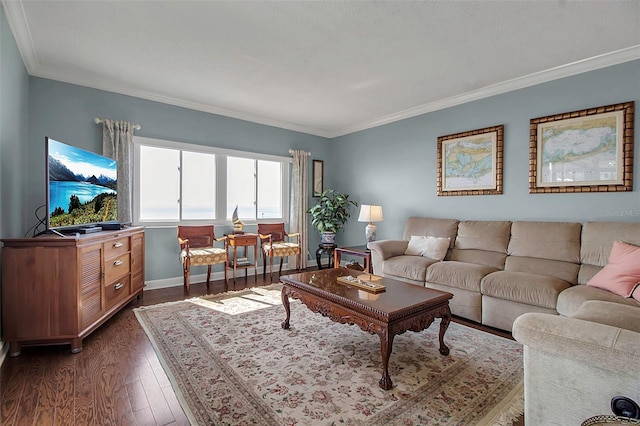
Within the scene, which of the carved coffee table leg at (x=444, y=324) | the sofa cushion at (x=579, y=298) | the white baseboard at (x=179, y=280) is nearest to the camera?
the sofa cushion at (x=579, y=298)

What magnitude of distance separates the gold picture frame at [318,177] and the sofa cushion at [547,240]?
3.38 metres

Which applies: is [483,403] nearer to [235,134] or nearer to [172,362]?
[172,362]

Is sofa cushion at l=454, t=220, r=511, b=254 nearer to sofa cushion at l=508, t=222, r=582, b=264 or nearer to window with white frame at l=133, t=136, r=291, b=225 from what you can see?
sofa cushion at l=508, t=222, r=582, b=264

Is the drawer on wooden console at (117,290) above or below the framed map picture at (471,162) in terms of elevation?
below

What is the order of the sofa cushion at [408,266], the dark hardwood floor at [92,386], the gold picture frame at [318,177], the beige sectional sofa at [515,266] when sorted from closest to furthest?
the dark hardwood floor at [92,386] < the beige sectional sofa at [515,266] < the sofa cushion at [408,266] < the gold picture frame at [318,177]

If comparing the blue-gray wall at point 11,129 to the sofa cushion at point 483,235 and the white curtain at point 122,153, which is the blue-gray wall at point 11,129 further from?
the sofa cushion at point 483,235

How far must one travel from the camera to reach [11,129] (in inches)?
104

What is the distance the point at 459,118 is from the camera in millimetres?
4121

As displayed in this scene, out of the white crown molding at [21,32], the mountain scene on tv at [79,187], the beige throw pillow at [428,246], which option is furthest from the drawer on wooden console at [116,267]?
the beige throw pillow at [428,246]

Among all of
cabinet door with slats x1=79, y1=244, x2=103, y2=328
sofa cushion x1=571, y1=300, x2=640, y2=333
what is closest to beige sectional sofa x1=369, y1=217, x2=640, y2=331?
sofa cushion x1=571, y1=300, x2=640, y2=333

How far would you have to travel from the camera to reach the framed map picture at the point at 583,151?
286 centimetres

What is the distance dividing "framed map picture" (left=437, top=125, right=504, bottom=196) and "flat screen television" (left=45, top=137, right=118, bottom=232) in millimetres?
4115

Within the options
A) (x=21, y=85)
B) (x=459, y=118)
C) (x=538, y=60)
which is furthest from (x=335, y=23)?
(x=21, y=85)

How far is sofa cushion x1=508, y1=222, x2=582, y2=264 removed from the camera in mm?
2955
